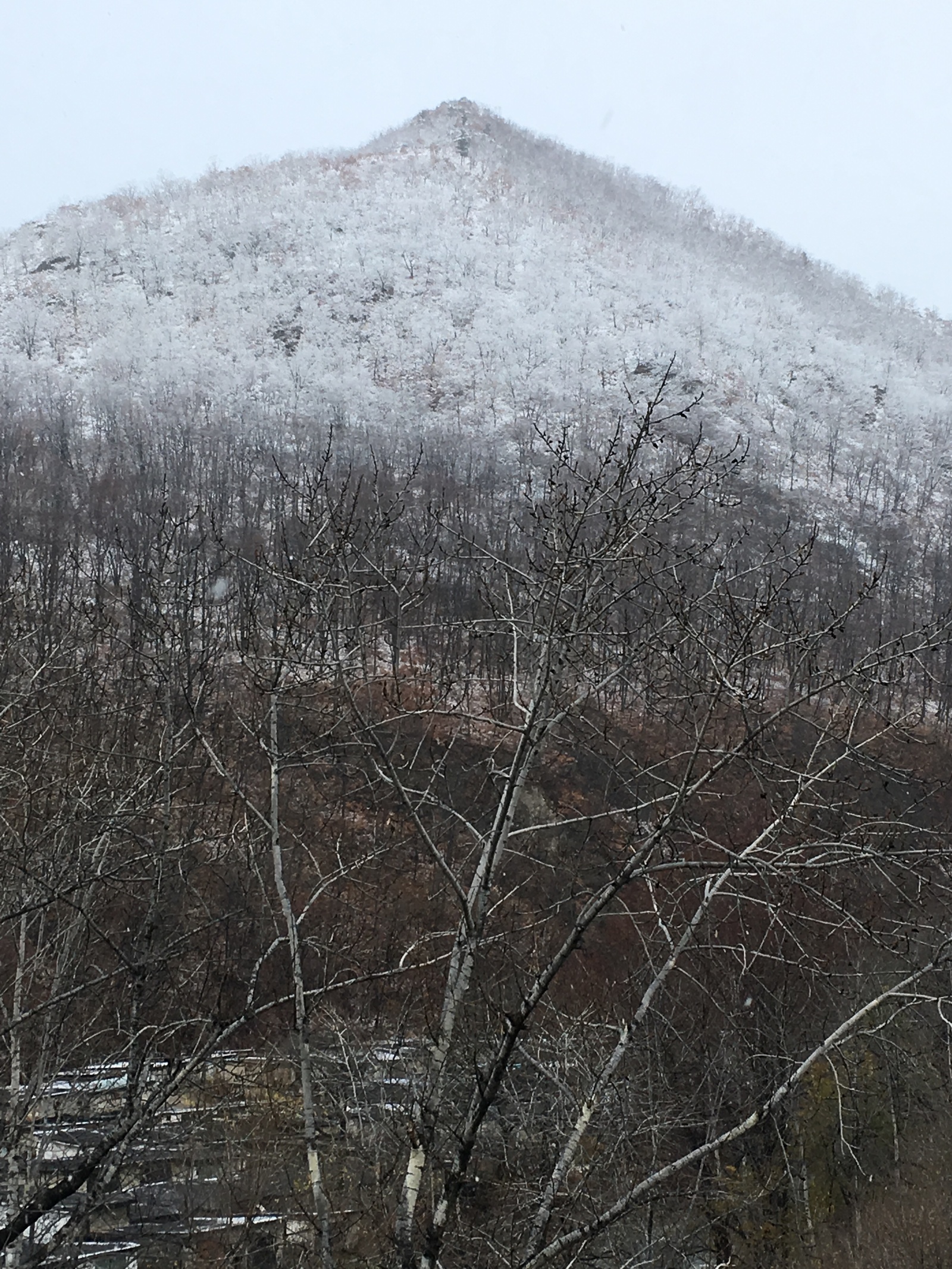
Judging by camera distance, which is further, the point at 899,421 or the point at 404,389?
the point at 899,421

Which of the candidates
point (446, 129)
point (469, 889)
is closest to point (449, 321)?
point (446, 129)

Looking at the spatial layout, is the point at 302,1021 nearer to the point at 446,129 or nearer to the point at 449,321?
the point at 449,321

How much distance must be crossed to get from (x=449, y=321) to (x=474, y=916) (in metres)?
59.5

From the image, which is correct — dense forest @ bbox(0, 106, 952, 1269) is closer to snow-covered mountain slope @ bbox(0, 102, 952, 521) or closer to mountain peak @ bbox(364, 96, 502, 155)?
Result: snow-covered mountain slope @ bbox(0, 102, 952, 521)

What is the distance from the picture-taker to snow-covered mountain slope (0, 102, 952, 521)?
51969 mm

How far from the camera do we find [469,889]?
4.98 metres

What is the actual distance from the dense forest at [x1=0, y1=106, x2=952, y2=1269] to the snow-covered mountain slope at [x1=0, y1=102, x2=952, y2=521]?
53.5 ft

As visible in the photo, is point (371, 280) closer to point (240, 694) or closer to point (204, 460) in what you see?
point (204, 460)

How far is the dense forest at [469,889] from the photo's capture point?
3.56 m

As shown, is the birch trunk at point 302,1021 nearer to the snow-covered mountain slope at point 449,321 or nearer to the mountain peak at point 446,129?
the snow-covered mountain slope at point 449,321

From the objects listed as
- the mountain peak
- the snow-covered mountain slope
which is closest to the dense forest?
the snow-covered mountain slope

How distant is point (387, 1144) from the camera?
499 cm

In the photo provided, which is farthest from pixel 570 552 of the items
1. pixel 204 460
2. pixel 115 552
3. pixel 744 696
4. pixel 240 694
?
pixel 204 460

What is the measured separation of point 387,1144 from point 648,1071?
1506mm
